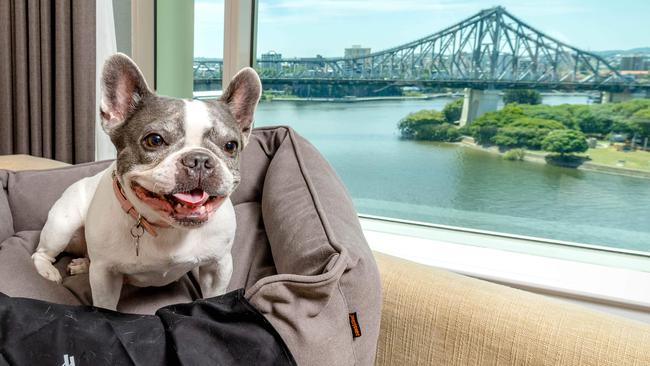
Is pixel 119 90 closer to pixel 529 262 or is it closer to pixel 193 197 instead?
pixel 193 197

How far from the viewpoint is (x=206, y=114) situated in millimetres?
1088

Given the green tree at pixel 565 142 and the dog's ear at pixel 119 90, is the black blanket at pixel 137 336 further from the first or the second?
the green tree at pixel 565 142

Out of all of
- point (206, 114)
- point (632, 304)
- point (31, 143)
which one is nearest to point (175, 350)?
point (206, 114)

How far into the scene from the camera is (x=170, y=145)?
1042mm

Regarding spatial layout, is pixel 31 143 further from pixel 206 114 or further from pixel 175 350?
pixel 175 350

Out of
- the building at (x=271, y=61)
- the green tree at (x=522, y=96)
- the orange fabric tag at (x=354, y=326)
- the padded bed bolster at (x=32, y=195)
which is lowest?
the orange fabric tag at (x=354, y=326)

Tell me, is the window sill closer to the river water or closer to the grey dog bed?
the river water

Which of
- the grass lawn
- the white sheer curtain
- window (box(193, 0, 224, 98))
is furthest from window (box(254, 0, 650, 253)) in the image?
the white sheer curtain

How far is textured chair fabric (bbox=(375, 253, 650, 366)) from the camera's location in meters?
0.97

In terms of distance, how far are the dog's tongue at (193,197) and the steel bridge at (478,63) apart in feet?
4.58

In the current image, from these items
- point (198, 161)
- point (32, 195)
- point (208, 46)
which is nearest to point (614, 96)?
point (198, 161)

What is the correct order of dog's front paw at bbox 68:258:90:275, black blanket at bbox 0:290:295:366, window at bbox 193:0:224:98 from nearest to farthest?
black blanket at bbox 0:290:295:366
dog's front paw at bbox 68:258:90:275
window at bbox 193:0:224:98

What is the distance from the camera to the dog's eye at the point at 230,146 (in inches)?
43.5

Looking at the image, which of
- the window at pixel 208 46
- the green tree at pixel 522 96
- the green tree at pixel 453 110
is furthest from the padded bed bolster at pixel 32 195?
the green tree at pixel 522 96
